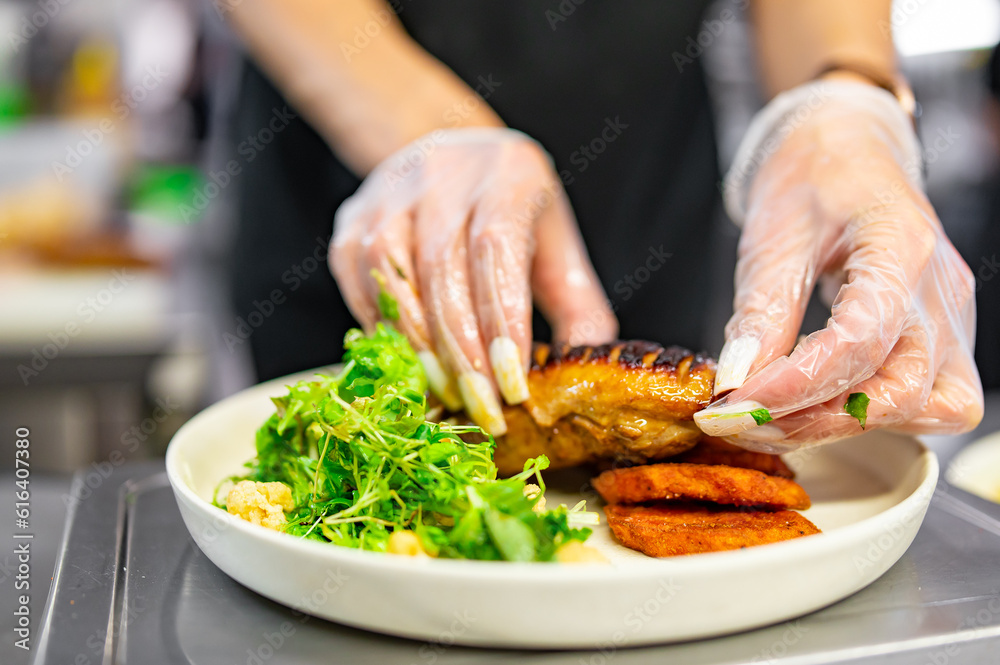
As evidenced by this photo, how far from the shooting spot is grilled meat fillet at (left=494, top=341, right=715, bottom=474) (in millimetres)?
1327

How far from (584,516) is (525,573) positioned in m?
0.31

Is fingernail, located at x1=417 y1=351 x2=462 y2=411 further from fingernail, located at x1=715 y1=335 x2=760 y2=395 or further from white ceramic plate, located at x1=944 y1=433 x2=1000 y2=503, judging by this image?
white ceramic plate, located at x1=944 y1=433 x2=1000 y2=503

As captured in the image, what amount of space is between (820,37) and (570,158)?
0.85 metres

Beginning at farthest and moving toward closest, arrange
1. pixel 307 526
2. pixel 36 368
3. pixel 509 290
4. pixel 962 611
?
1. pixel 36 368
2. pixel 509 290
3. pixel 307 526
4. pixel 962 611

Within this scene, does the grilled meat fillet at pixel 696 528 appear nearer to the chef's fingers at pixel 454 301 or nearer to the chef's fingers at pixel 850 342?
the chef's fingers at pixel 850 342

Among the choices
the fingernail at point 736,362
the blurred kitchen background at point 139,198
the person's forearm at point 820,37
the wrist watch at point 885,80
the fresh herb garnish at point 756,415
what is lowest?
the blurred kitchen background at point 139,198

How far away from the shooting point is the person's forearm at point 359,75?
2107 millimetres

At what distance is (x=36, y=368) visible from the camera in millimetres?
3961

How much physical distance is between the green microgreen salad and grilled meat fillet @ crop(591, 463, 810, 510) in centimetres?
15

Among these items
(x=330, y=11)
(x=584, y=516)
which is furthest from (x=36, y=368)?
(x=584, y=516)

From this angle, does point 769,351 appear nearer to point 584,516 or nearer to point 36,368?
point 584,516

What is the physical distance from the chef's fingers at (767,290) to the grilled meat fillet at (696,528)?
217mm

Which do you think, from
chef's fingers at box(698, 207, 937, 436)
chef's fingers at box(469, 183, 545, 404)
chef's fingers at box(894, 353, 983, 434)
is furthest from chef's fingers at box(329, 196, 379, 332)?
chef's fingers at box(894, 353, 983, 434)

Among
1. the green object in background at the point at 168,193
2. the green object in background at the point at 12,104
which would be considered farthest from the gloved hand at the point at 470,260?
the green object in background at the point at 12,104
